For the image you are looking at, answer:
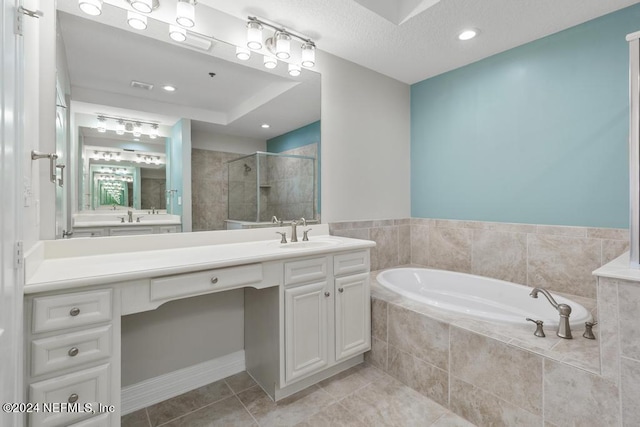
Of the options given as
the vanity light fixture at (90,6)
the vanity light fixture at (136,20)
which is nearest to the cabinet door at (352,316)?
the vanity light fixture at (136,20)

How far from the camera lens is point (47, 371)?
1028mm

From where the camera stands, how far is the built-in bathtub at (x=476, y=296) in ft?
5.81

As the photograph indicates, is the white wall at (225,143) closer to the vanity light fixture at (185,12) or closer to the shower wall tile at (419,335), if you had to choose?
the vanity light fixture at (185,12)

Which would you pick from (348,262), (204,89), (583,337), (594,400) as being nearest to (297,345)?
(348,262)

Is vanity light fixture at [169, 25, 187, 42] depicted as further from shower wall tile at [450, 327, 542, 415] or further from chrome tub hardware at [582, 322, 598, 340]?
chrome tub hardware at [582, 322, 598, 340]

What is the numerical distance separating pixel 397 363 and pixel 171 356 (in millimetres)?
1440

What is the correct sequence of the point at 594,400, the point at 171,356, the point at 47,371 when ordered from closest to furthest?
the point at 47,371
the point at 594,400
the point at 171,356

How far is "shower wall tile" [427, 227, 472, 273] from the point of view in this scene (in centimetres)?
269

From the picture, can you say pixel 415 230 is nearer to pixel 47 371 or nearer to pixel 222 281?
pixel 222 281

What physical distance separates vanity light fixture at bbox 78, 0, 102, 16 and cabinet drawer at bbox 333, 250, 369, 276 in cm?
184

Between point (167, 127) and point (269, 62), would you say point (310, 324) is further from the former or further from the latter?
point (269, 62)

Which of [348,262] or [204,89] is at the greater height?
[204,89]

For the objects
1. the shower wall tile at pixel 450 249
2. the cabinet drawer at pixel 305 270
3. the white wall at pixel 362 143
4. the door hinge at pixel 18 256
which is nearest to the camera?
the door hinge at pixel 18 256

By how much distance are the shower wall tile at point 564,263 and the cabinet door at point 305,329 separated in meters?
1.66
